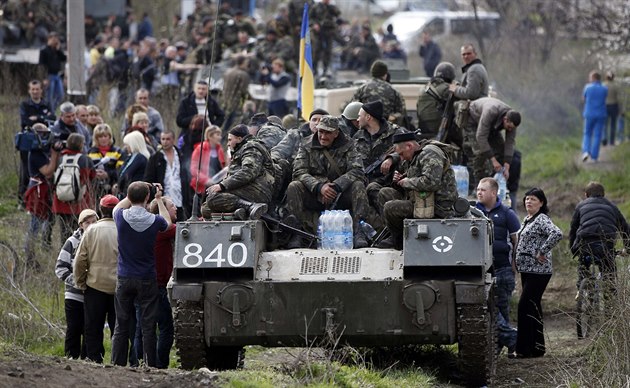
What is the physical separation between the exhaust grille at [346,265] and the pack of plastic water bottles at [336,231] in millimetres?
551

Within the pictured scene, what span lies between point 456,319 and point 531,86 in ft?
69.3

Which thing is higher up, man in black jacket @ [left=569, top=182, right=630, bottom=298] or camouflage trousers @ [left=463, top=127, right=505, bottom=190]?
camouflage trousers @ [left=463, top=127, right=505, bottom=190]

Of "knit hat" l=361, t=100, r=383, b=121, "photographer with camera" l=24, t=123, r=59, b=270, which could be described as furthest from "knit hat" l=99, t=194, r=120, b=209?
"photographer with camera" l=24, t=123, r=59, b=270

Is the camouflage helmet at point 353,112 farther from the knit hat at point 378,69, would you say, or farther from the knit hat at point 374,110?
the knit hat at point 378,69

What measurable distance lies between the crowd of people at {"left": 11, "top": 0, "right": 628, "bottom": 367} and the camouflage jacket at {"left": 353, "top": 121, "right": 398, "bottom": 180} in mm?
13

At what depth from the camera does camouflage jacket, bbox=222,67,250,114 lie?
80.9ft

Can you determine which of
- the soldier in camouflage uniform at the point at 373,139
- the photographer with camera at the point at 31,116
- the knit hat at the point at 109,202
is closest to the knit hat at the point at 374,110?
the soldier in camouflage uniform at the point at 373,139

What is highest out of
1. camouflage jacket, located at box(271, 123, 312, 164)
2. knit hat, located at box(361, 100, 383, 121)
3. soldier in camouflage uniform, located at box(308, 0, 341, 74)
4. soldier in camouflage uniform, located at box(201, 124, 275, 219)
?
soldier in camouflage uniform, located at box(308, 0, 341, 74)

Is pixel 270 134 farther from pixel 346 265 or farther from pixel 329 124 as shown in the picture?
pixel 346 265

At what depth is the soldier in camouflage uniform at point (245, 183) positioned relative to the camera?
13.4 metres

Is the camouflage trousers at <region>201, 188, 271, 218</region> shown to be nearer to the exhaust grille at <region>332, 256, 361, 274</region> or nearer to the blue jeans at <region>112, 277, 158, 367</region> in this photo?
the blue jeans at <region>112, 277, 158, 367</region>

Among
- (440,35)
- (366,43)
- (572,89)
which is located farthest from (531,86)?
(440,35)

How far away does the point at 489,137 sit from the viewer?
18453 millimetres

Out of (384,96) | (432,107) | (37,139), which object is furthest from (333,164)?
(432,107)
